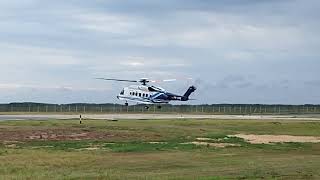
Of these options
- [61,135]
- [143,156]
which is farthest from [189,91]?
[143,156]

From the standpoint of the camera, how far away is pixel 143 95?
10319 cm

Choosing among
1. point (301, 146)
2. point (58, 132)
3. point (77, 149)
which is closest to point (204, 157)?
point (77, 149)

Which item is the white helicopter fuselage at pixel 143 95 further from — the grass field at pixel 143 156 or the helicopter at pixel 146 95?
the grass field at pixel 143 156

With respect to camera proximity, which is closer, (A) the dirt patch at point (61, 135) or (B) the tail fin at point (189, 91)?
(A) the dirt patch at point (61, 135)

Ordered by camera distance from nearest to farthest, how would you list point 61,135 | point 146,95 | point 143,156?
point 143,156 → point 61,135 → point 146,95

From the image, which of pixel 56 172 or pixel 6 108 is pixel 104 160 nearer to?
pixel 56 172

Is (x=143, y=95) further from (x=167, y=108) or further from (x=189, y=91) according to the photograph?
(x=167, y=108)

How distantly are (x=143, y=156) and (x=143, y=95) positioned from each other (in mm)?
68290

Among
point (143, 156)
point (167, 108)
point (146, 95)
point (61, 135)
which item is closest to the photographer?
Answer: point (143, 156)

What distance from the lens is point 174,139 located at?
48.4 meters

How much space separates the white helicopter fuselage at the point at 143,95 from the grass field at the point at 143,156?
1789 inches

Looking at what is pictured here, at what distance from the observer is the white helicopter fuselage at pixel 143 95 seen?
10300 cm

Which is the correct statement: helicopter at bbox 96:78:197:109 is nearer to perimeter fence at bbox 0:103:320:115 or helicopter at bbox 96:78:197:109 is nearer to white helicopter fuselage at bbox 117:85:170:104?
white helicopter fuselage at bbox 117:85:170:104

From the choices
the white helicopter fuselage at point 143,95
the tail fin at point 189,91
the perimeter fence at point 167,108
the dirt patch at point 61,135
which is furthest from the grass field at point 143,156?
the perimeter fence at point 167,108
